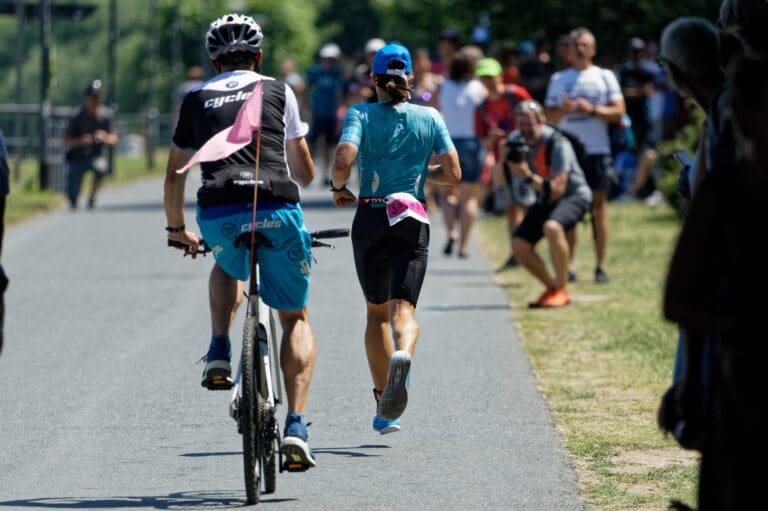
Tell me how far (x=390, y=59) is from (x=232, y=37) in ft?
3.35

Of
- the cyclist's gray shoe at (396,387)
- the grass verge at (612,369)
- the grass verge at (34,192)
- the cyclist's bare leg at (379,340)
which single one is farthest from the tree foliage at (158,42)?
the cyclist's gray shoe at (396,387)

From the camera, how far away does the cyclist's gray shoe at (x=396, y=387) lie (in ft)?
26.8

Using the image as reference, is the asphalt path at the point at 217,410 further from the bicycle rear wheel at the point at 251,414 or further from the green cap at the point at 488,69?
the green cap at the point at 488,69

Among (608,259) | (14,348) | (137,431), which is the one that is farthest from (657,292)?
(137,431)

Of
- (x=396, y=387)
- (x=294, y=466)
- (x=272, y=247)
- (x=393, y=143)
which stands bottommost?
(x=294, y=466)

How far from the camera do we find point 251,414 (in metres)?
7.16

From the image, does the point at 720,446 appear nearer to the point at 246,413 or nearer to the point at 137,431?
the point at 246,413

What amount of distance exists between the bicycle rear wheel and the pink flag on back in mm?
621

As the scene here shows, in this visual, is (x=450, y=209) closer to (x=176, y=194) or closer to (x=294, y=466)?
(x=176, y=194)

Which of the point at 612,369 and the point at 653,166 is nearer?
the point at 612,369

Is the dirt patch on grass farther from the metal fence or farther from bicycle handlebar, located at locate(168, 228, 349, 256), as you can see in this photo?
the metal fence

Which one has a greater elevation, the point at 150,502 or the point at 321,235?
the point at 321,235

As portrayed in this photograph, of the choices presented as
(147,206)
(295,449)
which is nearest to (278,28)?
(147,206)

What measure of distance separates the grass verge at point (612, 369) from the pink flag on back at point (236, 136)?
1.88 metres
